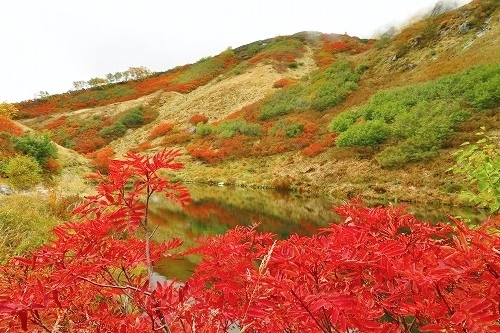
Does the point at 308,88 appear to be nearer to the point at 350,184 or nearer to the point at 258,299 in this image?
the point at 350,184

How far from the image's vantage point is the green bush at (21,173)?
481 inches

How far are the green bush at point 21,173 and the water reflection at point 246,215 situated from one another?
439cm

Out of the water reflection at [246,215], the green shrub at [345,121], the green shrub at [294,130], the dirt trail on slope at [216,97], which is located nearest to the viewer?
the water reflection at [246,215]

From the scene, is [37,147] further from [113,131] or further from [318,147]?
[113,131]

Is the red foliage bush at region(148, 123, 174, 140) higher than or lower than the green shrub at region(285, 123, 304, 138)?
higher

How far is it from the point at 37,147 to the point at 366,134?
15865 mm

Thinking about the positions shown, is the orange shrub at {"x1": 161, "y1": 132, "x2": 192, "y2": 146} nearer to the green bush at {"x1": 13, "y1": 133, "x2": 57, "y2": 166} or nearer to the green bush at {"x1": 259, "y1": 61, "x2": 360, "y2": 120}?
the green bush at {"x1": 259, "y1": 61, "x2": 360, "y2": 120}

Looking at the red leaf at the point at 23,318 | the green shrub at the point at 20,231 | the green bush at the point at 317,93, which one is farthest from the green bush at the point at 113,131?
the red leaf at the point at 23,318

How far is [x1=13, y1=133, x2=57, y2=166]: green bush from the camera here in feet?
48.1

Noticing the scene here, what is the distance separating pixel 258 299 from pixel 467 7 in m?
34.3

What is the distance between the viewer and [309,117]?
27453 millimetres

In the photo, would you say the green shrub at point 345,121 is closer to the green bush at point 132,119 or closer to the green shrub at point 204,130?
the green shrub at point 204,130

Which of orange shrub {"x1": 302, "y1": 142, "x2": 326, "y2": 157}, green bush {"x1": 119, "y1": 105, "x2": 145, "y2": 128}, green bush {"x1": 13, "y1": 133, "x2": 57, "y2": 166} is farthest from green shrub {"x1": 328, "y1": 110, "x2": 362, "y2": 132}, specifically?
green bush {"x1": 119, "y1": 105, "x2": 145, "y2": 128}

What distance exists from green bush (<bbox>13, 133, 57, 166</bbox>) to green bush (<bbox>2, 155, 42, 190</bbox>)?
1.62m
